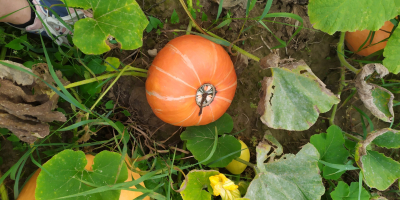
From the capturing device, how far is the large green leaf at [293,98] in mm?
1609

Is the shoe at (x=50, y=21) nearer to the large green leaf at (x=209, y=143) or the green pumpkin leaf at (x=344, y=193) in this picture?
the large green leaf at (x=209, y=143)

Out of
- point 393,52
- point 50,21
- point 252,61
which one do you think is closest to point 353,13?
point 393,52

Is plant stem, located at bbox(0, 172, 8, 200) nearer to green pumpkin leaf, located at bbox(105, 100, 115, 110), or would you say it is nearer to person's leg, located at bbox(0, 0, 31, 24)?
green pumpkin leaf, located at bbox(105, 100, 115, 110)

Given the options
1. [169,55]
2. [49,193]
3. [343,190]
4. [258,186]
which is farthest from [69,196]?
[343,190]

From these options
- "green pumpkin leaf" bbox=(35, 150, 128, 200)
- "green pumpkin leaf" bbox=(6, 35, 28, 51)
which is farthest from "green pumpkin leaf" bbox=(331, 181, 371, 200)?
"green pumpkin leaf" bbox=(6, 35, 28, 51)

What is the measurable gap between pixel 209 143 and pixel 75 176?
94 centimetres

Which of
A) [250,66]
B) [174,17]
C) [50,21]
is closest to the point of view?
[50,21]

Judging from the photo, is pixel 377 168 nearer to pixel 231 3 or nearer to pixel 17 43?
pixel 231 3

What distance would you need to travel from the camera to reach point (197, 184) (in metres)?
1.65

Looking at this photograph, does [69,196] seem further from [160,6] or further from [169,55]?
[160,6]

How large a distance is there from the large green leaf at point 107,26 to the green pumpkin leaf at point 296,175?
1273 mm

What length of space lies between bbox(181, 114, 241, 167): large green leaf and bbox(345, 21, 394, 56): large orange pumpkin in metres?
1.33

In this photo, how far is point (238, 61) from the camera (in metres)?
1.99

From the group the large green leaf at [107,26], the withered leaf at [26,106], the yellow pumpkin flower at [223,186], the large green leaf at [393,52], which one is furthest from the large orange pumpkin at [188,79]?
the large green leaf at [393,52]
